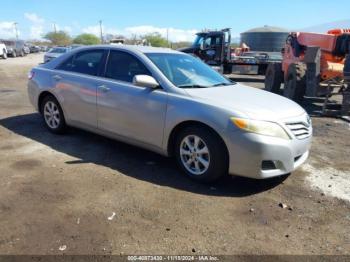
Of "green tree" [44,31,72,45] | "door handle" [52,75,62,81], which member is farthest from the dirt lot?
"green tree" [44,31,72,45]

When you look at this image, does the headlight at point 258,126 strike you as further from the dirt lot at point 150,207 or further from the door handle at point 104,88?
the door handle at point 104,88

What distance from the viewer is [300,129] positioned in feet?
13.7

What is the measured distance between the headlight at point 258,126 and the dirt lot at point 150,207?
77cm

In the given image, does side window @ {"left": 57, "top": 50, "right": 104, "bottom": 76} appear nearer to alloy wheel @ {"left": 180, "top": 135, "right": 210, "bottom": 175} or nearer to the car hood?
the car hood

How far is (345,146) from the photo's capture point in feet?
20.6

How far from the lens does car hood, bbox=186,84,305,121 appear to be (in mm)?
3967

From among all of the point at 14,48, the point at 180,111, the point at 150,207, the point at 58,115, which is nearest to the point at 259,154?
the point at 180,111

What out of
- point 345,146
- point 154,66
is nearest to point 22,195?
point 154,66

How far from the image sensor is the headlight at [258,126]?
12.5 ft

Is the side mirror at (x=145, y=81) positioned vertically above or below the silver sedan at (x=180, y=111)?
above

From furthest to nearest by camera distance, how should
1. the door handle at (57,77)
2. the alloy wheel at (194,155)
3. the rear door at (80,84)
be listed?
the door handle at (57,77), the rear door at (80,84), the alloy wheel at (194,155)

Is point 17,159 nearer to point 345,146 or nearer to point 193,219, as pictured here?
point 193,219

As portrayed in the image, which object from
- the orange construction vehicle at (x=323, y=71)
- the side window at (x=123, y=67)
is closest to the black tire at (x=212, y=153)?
the side window at (x=123, y=67)

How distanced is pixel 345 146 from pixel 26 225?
5.35 metres
